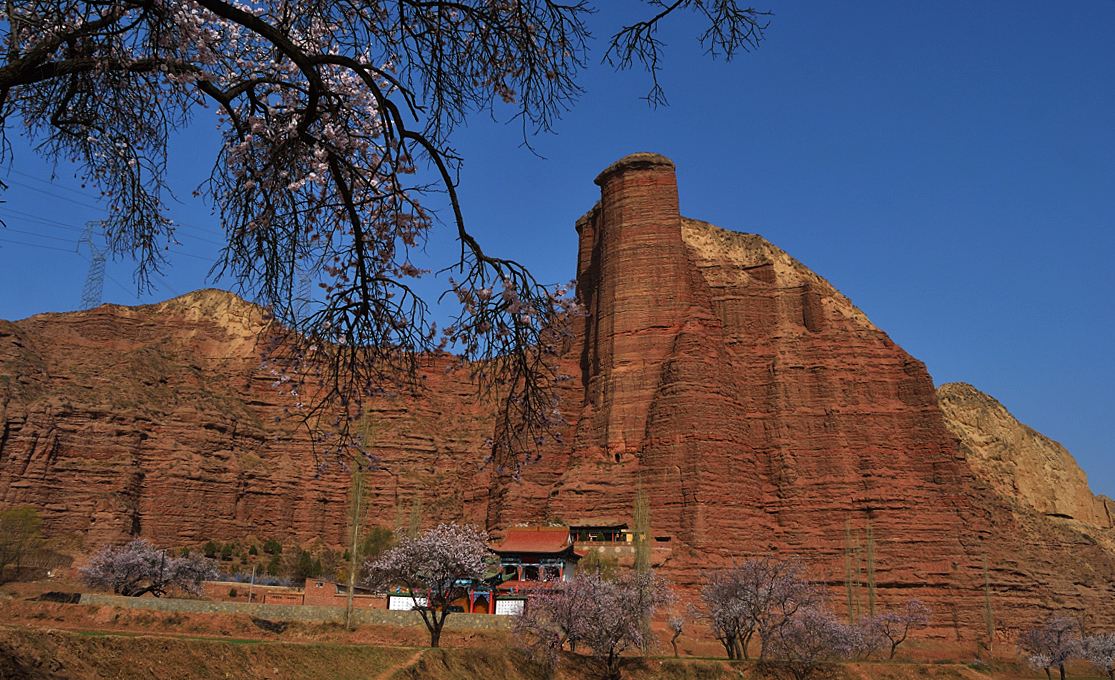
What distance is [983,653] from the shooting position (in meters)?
66.8

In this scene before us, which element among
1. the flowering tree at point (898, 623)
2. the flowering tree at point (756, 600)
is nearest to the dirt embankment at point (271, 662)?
the flowering tree at point (756, 600)

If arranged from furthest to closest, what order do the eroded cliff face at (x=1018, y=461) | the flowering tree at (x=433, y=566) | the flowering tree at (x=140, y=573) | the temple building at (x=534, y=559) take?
the eroded cliff face at (x=1018, y=461), the temple building at (x=534, y=559), the flowering tree at (x=140, y=573), the flowering tree at (x=433, y=566)

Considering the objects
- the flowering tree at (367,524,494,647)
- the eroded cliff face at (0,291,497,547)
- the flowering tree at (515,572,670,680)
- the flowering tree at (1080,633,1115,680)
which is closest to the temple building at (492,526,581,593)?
the eroded cliff face at (0,291,497,547)

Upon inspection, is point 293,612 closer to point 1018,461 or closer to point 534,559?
point 534,559

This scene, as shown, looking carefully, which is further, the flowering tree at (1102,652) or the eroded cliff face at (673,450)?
the eroded cliff face at (673,450)

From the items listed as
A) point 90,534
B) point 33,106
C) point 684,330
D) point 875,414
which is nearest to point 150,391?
point 90,534

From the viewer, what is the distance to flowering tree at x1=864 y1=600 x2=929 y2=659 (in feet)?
201

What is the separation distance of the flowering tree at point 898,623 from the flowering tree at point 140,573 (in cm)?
4303

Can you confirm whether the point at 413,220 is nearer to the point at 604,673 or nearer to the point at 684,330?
the point at 604,673

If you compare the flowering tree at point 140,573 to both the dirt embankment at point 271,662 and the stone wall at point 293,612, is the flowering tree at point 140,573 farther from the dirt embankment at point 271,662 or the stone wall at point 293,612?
the dirt embankment at point 271,662

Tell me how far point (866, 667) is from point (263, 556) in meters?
60.7

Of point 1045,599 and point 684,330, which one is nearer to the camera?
point 1045,599

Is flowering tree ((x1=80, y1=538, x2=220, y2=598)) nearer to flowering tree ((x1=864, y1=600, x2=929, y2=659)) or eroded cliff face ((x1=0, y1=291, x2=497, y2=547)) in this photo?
eroded cliff face ((x1=0, y1=291, x2=497, y2=547))

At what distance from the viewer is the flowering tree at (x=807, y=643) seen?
147 feet
